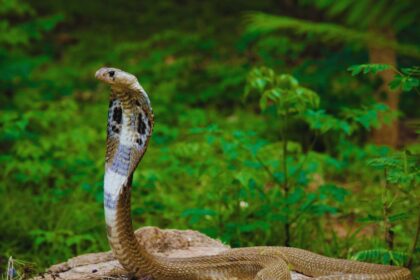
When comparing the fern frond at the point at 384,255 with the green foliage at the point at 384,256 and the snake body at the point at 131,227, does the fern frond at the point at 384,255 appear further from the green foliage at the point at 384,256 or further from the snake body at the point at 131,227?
the snake body at the point at 131,227

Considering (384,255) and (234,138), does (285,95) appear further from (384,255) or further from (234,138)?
(384,255)

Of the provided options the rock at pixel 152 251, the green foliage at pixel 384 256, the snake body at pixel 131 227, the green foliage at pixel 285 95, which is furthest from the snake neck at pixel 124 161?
the green foliage at pixel 285 95

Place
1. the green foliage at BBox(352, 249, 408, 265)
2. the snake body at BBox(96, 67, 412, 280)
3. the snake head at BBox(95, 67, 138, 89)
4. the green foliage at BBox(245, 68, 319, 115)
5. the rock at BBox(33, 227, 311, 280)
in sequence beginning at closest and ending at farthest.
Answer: the snake head at BBox(95, 67, 138, 89) → the snake body at BBox(96, 67, 412, 280) → the rock at BBox(33, 227, 311, 280) → the green foliage at BBox(352, 249, 408, 265) → the green foliage at BBox(245, 68, 319, 115)

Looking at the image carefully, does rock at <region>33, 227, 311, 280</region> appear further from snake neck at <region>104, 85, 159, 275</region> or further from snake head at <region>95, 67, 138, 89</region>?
snake head at <region>95, 67, 138, 89</region>

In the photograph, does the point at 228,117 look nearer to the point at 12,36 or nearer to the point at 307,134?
the point at 307,134

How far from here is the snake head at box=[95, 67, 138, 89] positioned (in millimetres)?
2857

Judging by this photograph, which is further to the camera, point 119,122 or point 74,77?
point 74,77

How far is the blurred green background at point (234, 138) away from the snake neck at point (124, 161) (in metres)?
0.58

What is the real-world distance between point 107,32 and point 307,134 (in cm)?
468

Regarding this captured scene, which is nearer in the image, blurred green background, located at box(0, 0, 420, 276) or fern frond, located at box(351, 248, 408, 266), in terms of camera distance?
fern frond, located at box(351, 248, 408, 266)

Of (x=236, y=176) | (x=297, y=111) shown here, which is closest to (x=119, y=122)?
(x=236, y=176)

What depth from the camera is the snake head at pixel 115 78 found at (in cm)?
286

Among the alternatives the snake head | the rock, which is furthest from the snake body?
the rock

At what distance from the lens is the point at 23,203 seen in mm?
5836
